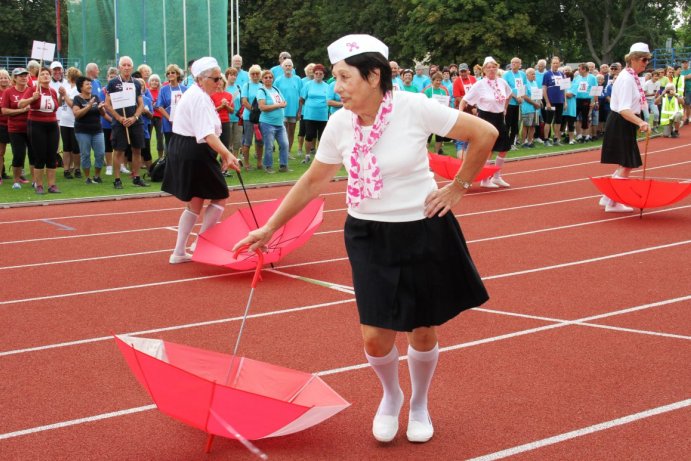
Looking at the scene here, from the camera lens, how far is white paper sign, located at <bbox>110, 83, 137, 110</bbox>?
48.5ft

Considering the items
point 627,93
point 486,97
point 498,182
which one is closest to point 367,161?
point 627,93

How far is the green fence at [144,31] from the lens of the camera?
31859 millimetres

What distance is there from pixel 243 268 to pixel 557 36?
160 feet

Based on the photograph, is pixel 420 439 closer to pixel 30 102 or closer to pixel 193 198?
pixel 193 198

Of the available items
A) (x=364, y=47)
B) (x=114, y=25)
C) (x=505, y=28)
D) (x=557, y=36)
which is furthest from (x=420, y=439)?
(x=557, y=36)

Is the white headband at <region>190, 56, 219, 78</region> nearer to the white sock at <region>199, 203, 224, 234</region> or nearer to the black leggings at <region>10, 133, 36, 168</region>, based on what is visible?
the white sock at <region>199, 203, 224, 234</region>

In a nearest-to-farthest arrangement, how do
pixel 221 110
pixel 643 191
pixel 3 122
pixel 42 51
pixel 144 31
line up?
1. pixel 643 191
2. pixel 3 122
3. pixel 221 110
4. pixel 42 51
5. pixel 144 31

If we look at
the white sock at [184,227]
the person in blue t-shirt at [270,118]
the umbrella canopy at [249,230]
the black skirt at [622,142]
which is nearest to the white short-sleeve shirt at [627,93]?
the black skirt at [622,142]

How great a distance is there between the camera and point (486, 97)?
13156mm

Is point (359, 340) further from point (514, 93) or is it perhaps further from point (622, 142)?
point (514, 93)

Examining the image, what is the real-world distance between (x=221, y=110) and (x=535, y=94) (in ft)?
26.6

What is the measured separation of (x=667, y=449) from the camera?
4.28 meters

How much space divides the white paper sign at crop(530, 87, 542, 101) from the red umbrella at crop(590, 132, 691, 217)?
9.54m

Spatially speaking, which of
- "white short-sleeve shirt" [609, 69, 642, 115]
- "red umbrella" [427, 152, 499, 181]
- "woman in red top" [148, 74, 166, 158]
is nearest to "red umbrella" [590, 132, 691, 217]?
"white short-sleeve shirt" [609, 69, 642, 115]
